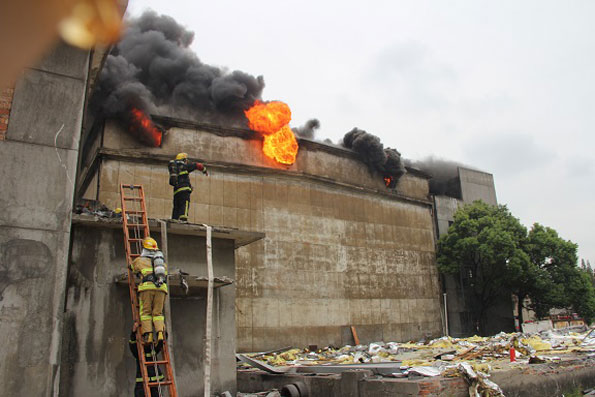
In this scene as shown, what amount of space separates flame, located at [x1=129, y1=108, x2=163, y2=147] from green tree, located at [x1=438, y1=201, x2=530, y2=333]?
16.1 meters

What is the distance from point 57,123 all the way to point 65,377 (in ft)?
12.1

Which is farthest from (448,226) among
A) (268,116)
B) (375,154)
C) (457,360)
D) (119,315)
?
(119,315)

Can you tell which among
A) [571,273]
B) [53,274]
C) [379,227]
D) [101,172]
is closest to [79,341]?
[53,274]

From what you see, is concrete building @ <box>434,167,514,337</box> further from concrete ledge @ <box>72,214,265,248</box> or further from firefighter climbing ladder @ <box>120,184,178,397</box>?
firefighter climbing ladder @ <box>120,184,178,397</box>

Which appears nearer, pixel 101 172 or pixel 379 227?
pixel 101 172

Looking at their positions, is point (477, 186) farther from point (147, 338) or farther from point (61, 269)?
point (61, 269)

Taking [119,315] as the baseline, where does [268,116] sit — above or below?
above

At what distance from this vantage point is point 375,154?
23.8 meters

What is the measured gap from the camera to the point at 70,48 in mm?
6949

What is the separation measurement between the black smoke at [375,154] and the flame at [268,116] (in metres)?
4.63

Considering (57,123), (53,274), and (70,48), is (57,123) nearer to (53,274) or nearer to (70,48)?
(70,48)

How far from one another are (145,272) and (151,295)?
324mm

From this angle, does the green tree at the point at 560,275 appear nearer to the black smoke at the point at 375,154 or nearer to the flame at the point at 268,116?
the black smoke at the point at 375,154

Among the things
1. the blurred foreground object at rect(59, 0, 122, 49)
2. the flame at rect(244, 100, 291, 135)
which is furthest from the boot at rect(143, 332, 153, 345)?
the flame at rect(244, 100, 291, 135)
